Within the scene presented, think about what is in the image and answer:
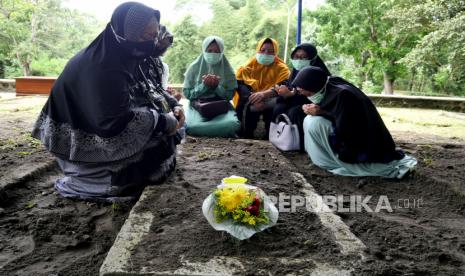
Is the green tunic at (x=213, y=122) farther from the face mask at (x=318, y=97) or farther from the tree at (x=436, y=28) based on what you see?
the tree at (x=436, y=28)

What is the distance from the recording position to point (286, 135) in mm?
4668

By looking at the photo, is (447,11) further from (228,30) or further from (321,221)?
(228,30)

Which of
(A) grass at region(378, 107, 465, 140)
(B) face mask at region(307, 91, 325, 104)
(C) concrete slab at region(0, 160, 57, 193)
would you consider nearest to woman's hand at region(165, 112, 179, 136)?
(C) concrete slab at region(0, 160, 57, 193)

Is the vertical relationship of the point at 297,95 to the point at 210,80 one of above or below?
below

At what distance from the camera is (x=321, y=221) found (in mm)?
2428

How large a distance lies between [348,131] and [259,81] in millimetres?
2025

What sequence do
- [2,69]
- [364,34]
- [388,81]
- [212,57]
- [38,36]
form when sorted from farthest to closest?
[38,36] → [2,69] → [388,81] → [364,34] → [212,57]

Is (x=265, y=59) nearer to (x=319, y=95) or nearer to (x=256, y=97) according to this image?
(x=256, y=97)

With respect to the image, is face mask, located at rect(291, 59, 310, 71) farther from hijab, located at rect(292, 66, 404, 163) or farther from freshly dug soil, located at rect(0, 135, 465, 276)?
freshly dug soil, located at rect(0, 135, 465, 276)

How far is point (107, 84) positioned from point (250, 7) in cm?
1971

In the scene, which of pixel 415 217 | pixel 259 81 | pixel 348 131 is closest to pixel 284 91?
pixel 259 81

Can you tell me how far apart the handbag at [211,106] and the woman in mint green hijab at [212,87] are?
51 mm

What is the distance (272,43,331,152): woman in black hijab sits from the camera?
A: 4.67 metres

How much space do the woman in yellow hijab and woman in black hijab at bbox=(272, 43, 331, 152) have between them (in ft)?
0.76
